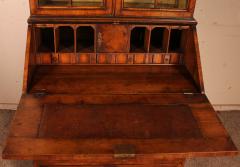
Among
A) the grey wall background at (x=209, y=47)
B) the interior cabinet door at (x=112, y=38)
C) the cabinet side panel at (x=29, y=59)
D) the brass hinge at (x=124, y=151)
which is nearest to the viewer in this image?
the brass hinge at (x=124, y=151)

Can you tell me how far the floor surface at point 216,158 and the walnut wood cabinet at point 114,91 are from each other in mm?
841

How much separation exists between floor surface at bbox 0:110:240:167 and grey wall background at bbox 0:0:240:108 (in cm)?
10

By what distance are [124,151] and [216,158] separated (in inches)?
55.2

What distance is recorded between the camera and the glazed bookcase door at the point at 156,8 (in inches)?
59.6

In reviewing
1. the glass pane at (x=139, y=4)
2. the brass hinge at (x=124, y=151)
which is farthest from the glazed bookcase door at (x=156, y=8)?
the brass hinge at (x=124, y=151)

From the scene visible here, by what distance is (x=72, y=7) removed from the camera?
149 centimetres

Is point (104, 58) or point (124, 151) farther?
point (104, 58)

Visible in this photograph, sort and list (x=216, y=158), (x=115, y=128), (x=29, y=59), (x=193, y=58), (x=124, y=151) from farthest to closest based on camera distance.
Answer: (x=216, y=158) → (x=193, y=58) → (x=29, y=59) → (x=115, y=128) → (x=124, y=151)

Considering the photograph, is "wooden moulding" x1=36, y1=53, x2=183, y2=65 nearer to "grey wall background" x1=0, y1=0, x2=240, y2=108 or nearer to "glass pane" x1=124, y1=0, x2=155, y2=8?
"glass pane" x1=124, y1=0, x2=155, y2=8

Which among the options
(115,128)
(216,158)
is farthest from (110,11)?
(216,158)

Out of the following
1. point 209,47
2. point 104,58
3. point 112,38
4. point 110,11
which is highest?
point 110,11

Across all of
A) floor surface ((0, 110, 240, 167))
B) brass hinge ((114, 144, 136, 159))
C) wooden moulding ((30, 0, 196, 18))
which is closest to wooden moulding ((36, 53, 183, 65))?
wooden moulding ((30, 0, 196, 18))

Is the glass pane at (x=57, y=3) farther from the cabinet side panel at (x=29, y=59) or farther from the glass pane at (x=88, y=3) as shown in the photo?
the cabinet side panel at (x=29, y=59)

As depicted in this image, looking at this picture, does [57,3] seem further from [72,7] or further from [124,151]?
[124,151]
